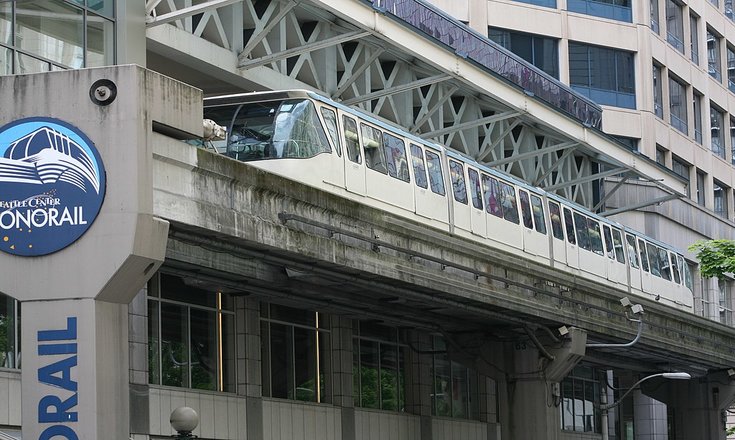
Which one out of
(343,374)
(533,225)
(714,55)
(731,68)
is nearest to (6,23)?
(343,374)

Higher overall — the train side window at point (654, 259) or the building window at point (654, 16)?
the building window at point (654, 16)

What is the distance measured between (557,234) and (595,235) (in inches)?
144

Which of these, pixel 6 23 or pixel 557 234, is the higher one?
pixel 6 23

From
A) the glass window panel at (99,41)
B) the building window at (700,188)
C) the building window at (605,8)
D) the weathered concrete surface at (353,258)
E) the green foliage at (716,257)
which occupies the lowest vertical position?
the weathered concrete surface at (353,258)

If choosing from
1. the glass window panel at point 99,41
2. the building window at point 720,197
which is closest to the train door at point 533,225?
the glass window panel at point 99,41

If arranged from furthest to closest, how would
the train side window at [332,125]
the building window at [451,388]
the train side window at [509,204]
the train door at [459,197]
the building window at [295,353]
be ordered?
1. the building window at [451,388]
2. the train side window at [509,204]
3. the train door at [459,197]
4. the building window at [295,353]
5. the train side window at [332,125]

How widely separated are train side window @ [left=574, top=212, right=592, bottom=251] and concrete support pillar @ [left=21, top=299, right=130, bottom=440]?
2690 cm

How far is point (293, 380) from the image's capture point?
3659cm

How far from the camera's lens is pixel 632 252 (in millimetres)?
49312

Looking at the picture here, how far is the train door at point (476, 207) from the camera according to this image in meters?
36.8

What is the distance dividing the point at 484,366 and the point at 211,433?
32.1ft

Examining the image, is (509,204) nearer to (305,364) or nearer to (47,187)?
(305,364)

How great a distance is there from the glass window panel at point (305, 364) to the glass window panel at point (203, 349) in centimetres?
355

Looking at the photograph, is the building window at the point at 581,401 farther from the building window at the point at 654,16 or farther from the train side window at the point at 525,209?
the building window at the point at 654,16
